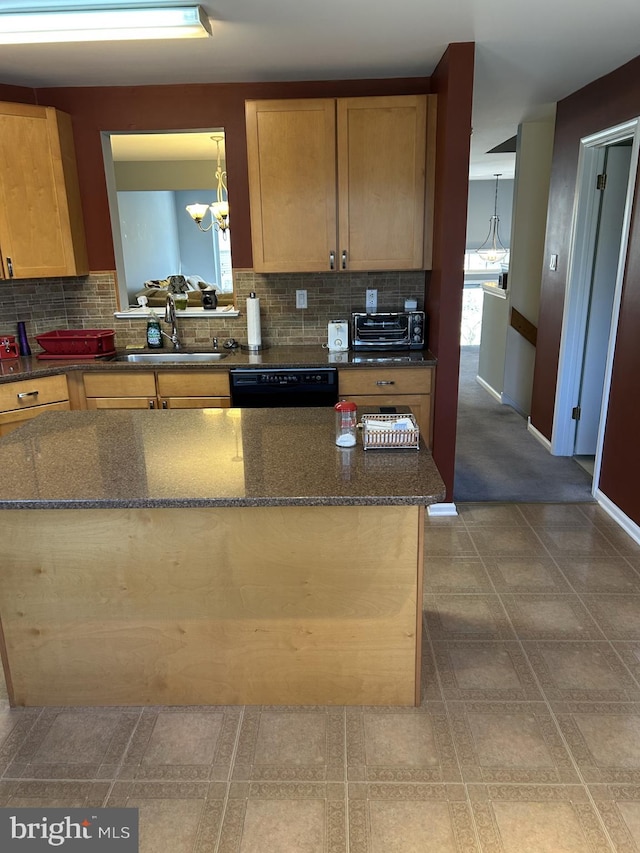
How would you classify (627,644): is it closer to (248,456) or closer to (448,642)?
(448,642)

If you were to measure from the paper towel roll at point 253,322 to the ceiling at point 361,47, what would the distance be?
1.29 metres

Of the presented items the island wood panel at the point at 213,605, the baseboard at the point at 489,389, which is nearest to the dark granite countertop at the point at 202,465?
the island wood panel at the point at 213,605

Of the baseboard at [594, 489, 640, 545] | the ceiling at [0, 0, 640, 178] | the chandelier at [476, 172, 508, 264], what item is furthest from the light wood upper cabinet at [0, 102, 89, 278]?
the chandelier at [476, 172, 508, 264]

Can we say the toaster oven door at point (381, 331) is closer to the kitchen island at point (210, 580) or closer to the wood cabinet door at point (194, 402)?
the wood cabinet door at point (194, 402)

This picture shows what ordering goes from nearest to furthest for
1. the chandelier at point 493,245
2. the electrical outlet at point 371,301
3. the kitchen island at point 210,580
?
the kitchen island at point 210,580
the electrical outlet at point 371,301
the chandelier at point 493,245

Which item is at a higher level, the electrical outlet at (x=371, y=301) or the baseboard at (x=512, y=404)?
the electrical outlet at (x=371, y=301)

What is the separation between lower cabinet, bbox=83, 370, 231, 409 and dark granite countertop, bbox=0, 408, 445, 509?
1.09m

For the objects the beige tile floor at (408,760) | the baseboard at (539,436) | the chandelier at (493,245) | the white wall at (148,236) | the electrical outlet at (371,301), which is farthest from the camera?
the chandelier at (493,245)

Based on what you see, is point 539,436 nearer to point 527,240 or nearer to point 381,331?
point 527,240

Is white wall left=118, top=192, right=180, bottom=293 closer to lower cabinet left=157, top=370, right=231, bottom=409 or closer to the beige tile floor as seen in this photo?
lower cabinet left=157, top=370, right=231, bottom=409

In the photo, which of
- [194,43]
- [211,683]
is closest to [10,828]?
[211,683]

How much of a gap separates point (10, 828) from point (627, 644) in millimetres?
2224

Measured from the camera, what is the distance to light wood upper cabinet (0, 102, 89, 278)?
339 cm

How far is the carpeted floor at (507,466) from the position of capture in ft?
12.5
